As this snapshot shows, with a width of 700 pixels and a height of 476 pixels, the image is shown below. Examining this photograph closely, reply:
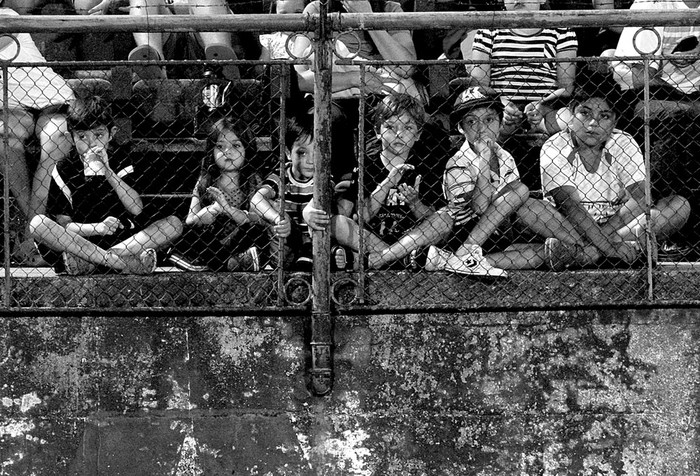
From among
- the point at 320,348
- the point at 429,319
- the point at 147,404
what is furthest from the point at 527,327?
the point at 147,404

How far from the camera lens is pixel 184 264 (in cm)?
588

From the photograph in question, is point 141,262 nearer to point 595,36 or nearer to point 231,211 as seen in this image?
point 231,211

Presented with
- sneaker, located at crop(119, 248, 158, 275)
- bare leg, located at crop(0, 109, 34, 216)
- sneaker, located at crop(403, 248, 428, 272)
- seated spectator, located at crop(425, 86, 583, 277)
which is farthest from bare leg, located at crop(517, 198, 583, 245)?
bare leg, located at crop(0, 109, 34, 216)

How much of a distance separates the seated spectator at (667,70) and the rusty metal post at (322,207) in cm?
173

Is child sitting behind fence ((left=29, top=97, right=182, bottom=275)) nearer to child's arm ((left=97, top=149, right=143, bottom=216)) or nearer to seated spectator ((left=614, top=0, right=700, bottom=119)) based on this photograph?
child's arm ((left=97, top=149, right=143, bottom=216))

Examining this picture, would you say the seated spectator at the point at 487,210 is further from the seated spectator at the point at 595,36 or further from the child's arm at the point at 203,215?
the seated spectator at the point at 595,36

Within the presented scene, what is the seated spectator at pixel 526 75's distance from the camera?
6418mm

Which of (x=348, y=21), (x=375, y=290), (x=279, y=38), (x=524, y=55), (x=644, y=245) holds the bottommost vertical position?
(x=375, y=290)

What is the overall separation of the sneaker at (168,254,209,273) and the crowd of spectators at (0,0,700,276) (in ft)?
0.04

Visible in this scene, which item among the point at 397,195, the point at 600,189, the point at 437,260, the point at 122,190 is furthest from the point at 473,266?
the point at 122,190

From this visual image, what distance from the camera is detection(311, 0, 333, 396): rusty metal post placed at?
5438 millimetres

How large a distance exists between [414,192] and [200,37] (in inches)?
81.1

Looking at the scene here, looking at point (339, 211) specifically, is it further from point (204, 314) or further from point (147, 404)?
point (147, 404)

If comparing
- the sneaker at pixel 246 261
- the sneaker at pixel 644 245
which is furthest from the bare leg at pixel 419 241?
the sneaker at pixel 644 245
